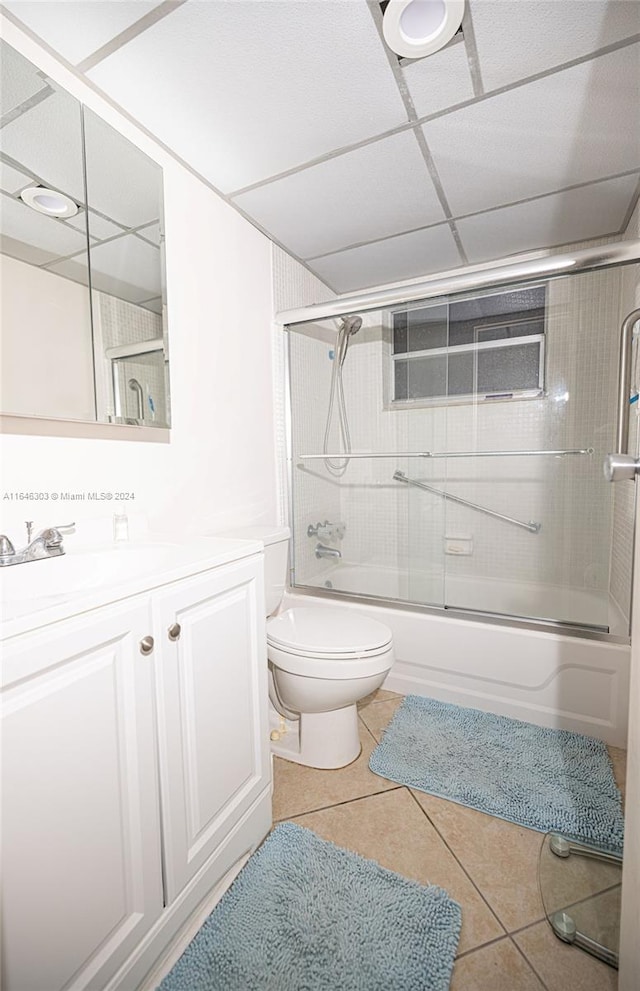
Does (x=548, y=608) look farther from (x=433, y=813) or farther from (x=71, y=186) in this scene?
(x=71, y=186)

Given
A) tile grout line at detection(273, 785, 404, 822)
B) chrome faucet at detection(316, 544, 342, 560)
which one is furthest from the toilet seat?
chrome faucet at detection(316, 544, 342, 560)

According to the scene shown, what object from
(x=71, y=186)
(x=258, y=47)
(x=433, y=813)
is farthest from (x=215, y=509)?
(x=258, y=47)

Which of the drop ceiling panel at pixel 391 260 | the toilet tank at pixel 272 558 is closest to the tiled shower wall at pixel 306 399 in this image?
the drop ceiling panel at pixel 391 260

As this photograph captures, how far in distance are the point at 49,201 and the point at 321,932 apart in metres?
1.92

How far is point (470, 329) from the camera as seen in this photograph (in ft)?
6.82

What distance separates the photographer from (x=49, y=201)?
1.14m

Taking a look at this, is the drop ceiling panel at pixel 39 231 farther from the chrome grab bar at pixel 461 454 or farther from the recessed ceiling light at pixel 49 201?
the chrome grab bar at pixel 461 454

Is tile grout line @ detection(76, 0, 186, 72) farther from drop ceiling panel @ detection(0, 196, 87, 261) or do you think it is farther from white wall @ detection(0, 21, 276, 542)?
A: drop ceiling panel @ detection(0, 196, 87, 261)

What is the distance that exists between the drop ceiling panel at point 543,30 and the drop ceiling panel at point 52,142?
104 cm

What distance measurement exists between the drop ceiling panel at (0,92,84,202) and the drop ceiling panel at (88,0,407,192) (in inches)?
6.7

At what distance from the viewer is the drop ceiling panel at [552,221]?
175cm

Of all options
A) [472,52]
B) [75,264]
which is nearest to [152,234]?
[75,264]

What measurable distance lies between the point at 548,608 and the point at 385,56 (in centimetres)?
195

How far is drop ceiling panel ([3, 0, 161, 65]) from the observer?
3.31 ft
